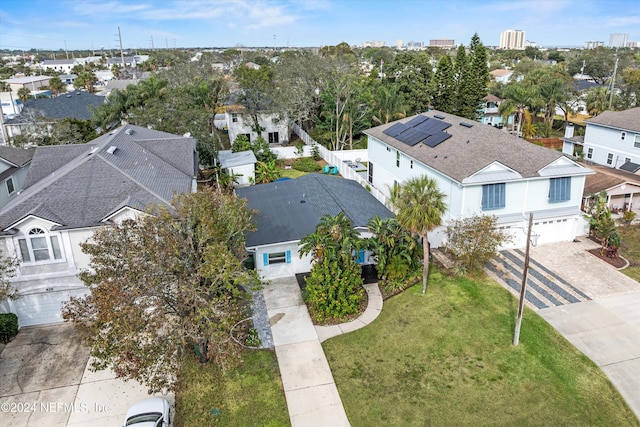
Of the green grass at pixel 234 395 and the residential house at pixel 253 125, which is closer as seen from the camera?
the green grass at pixel 234 395

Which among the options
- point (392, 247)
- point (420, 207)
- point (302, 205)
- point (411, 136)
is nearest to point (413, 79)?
point (411, 136)

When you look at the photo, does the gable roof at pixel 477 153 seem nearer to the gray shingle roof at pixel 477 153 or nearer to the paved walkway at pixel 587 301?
the gray shingle roof at pixel 477 153

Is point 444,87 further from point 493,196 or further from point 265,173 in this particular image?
point 493,196

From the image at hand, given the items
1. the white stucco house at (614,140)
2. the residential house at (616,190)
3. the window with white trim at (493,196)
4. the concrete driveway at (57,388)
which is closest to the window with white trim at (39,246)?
the concrete driveway at (57,388)

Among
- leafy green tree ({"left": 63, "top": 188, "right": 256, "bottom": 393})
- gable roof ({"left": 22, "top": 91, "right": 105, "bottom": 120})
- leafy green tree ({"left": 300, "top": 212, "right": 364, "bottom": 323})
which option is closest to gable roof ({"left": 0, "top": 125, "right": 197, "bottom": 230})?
leafy green tree ({"left": 63, "top": 188, "right": 256, "bottom": 393})

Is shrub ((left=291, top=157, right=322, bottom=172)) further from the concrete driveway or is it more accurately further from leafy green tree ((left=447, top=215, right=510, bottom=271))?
the concrete driveway

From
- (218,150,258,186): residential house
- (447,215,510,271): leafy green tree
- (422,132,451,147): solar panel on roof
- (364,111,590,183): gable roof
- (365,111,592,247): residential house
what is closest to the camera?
(447,215,510,271): leafy green tree

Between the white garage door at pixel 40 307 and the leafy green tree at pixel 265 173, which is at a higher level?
the leafy green tree at pixel 265 173
